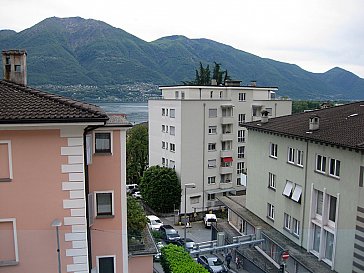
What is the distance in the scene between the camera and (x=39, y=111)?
7.89m

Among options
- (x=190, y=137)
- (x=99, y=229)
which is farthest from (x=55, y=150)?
(x=190, y=137)

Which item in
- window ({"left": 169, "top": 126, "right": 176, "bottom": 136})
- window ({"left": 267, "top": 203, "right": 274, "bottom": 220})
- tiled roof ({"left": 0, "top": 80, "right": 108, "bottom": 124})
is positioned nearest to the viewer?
tiled roof ({"left": 0, "top": 80, "right": 108, "bottom": 124})

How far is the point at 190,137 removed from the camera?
4331 centimetres

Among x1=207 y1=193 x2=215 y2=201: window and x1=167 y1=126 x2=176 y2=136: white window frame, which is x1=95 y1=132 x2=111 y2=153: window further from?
x1=207 y1=193 x2=215 y2=201: window

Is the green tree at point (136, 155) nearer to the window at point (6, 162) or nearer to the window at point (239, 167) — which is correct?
the window at point (239, 167)

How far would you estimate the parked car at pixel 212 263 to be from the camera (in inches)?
985

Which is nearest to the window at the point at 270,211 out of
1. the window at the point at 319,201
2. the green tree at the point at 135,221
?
the window at the point at 319,201

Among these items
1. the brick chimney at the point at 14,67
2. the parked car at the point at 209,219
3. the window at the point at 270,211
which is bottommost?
the parked car at the point at 209,219

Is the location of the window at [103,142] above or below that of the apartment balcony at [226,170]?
above

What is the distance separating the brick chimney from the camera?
1362 cm

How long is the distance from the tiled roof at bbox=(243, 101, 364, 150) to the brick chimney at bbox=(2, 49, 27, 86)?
15257 millimetres

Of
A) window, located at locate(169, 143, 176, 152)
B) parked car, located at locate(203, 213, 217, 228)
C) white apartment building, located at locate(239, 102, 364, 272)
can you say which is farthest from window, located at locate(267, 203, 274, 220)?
window, located at locate(169, 143, 176, 152)

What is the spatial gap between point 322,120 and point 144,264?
1620cm

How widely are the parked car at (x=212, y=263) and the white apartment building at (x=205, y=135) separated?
17451 mm
